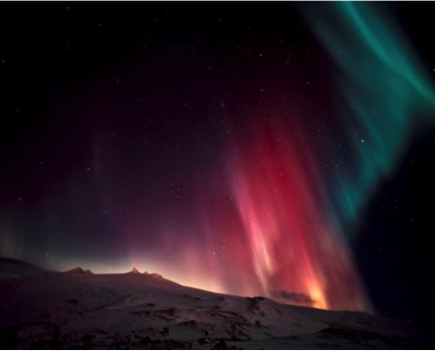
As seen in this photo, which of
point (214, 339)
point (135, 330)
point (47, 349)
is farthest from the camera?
point (135, 330)

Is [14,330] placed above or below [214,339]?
above

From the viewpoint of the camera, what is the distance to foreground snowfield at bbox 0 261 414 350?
35.8 ft

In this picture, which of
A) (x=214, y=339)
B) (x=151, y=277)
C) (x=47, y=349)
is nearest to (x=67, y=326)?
(x=47, y=349)

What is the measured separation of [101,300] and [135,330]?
5945 millimetres

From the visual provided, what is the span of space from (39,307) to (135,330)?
640 cm

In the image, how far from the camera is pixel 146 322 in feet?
44.6

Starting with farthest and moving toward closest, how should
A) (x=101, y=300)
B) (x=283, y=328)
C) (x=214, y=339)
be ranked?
1. (x=101, y=300)
2. (x=283, y=328)
3. (x=214, y=339)

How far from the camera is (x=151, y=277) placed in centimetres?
2684

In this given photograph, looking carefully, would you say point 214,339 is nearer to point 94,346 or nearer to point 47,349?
point 94,346

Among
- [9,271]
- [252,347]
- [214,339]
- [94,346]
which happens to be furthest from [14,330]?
[9,271]

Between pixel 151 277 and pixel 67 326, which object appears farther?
pixel 151 277

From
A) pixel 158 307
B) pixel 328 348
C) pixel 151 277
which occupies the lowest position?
pixel 328 348

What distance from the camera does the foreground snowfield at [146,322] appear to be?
10.9m

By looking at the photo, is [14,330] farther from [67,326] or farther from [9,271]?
[9,271]
